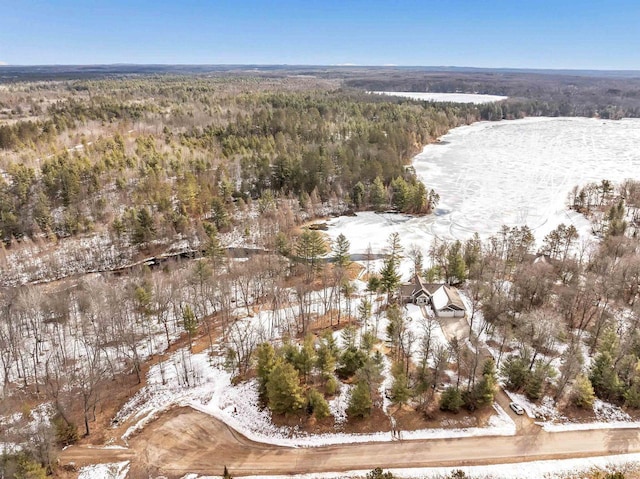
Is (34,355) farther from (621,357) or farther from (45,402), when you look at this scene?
(621,357)

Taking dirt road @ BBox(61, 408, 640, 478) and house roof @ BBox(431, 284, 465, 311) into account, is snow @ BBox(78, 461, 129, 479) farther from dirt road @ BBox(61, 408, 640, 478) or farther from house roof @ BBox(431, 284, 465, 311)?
house roof @ BBox(431, 284, 465, 311)

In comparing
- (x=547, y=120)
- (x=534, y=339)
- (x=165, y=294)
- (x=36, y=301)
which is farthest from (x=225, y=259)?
(x=547, y=120)

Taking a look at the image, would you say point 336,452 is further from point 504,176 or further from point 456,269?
point 504,176

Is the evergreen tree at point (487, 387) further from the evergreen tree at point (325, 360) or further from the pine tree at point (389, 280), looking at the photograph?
the pine tree at point (389, 280)

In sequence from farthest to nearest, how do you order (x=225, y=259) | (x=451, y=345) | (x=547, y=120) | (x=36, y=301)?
(x=547, y=120)
(x=225, y=259)
(x=36, y=301)
(x=451, y=345)

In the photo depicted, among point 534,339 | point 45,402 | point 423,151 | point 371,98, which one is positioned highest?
point 371,98

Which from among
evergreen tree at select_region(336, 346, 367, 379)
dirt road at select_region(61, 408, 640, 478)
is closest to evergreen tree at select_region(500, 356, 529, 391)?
dirt road at select_region(61, 408, 640, 478)
